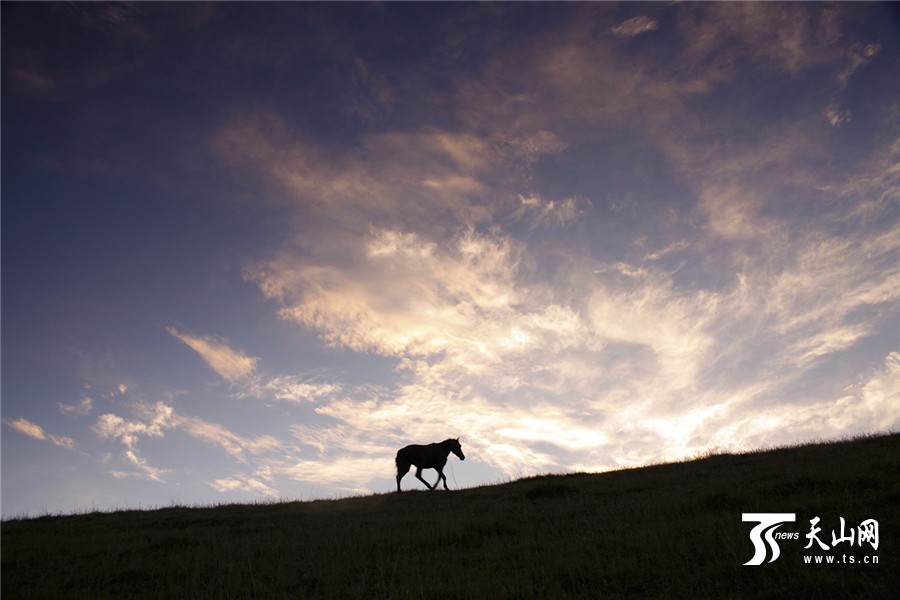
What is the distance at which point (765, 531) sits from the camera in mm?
9930

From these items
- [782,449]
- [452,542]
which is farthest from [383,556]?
[782,449]

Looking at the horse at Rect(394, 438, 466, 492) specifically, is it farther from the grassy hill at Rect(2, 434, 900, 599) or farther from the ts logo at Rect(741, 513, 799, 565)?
the ts logo at Rect(741, 513, 799, 565)

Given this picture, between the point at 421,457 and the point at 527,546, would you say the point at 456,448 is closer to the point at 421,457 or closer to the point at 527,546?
the point at 421,457

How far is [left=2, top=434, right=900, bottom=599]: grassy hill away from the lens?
8461 mm

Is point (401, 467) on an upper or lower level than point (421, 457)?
lower

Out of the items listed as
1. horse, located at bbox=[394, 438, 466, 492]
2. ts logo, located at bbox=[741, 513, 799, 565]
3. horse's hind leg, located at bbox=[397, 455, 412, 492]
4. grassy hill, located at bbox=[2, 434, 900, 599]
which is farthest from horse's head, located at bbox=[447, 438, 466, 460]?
ts logo, located at bbox=[741, 513, 799, 565]

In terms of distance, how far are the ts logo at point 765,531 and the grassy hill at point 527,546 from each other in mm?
161

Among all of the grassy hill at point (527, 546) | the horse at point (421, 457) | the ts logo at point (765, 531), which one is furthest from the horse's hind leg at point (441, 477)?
the ts logo at point (765, 531)

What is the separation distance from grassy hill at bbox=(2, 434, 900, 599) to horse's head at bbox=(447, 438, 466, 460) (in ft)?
32.3

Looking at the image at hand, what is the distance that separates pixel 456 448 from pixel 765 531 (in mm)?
20742

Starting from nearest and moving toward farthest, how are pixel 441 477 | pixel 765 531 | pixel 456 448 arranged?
pixel 765 531, pixel 441 477, pixel 456 448

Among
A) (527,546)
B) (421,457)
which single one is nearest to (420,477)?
(421,457)

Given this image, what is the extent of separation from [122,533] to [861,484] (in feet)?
68.1

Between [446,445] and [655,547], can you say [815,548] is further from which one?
[446,445]
